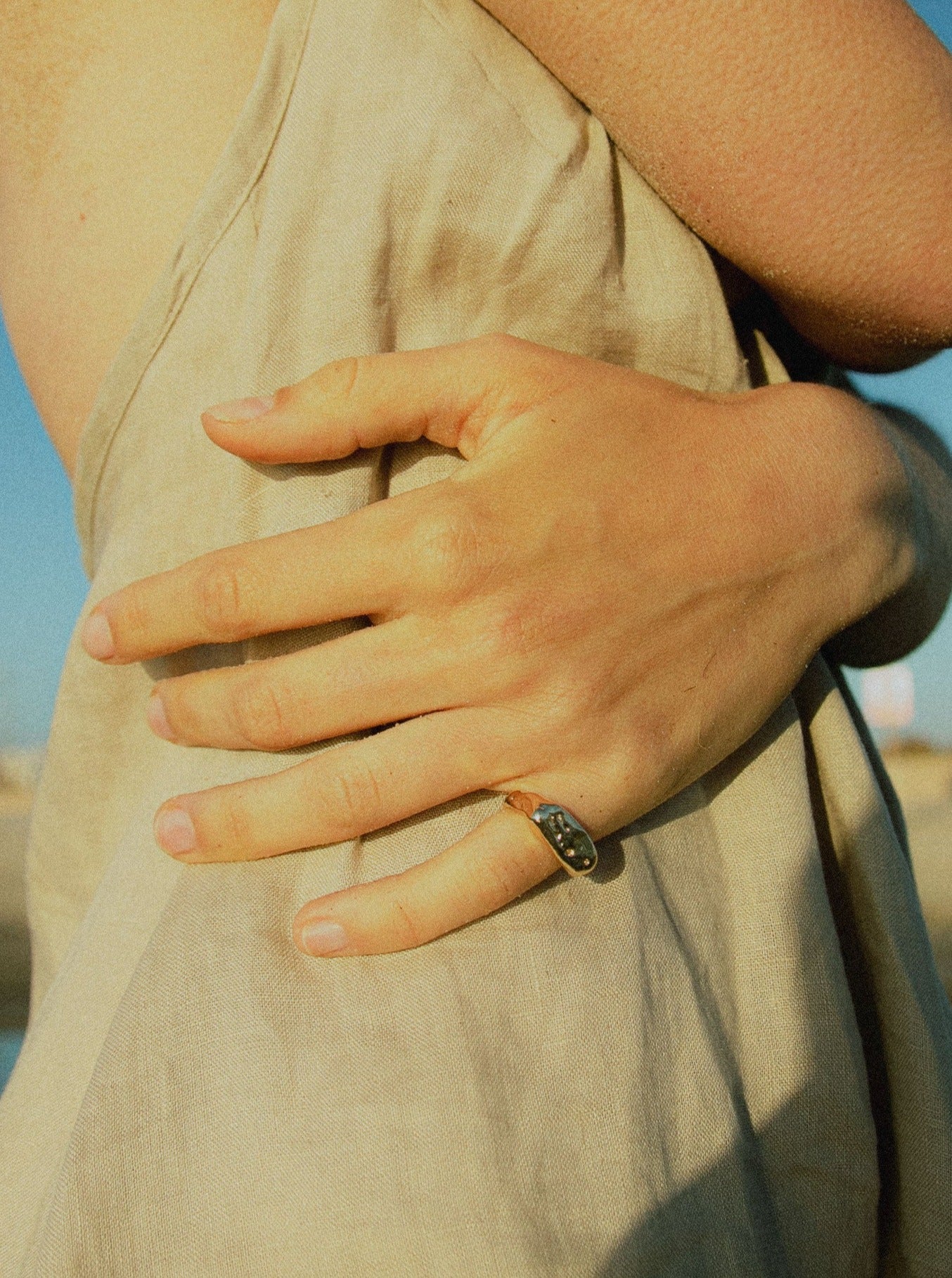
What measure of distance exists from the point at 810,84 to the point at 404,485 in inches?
16.8

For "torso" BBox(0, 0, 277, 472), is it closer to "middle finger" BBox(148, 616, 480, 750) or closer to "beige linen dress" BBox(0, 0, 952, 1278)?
"beige linen dress" BBox(0, 0, 952, 1278)

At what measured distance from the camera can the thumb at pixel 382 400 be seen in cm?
69

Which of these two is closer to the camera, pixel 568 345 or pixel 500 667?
pixel 500 667

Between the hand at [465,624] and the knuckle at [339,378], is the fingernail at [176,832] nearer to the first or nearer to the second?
the hand at [465,624]

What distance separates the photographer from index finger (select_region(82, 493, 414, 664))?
2.19 ft

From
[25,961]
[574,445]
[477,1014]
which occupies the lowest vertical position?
[25,961]

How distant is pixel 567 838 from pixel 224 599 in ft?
0.95

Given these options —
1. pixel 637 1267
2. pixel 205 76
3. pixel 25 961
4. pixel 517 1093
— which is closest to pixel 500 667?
pixel 517 1093

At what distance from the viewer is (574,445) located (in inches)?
27.4

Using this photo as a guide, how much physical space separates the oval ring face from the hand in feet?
0.04

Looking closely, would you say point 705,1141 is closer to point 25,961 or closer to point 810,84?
point 810,84

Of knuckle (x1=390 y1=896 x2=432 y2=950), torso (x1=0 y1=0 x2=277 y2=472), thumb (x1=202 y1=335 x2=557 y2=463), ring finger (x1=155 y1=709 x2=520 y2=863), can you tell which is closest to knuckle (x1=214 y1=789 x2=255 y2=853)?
ring finger (x1=155 y1=709 x2=520 y2=863)

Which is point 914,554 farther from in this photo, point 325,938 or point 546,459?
point 325,938

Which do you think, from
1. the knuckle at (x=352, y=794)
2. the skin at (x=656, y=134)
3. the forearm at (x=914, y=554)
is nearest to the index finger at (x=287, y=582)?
the knuckle at (x=352, y=794)
